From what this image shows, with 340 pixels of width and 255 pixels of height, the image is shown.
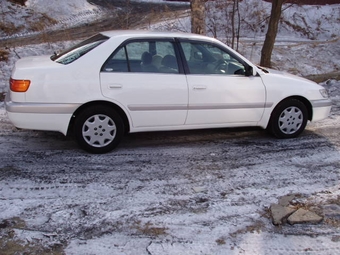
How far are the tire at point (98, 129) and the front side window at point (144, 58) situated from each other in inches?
22.8

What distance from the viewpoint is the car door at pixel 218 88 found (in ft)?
17.2

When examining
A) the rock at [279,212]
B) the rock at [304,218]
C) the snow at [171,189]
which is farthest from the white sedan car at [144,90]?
the rock at [304,218]

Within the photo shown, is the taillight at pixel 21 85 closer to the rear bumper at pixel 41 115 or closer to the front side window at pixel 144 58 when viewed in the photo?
the rear bumper at pixel 41 115

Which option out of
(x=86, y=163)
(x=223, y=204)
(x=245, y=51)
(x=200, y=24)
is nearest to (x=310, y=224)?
(x=223, y=204)

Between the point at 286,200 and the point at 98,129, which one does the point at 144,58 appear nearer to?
the point at 98,129

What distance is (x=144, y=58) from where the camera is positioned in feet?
16.9

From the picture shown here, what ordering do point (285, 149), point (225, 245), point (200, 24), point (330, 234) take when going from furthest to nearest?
point (200, 24), point (285, 149), point (330, 234), point (225, 245)

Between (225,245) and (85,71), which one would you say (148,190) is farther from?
(85,71)

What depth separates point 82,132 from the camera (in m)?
4.96

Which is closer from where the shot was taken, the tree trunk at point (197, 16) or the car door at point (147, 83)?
the car door at point (147, 83)

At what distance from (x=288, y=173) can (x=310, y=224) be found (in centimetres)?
112

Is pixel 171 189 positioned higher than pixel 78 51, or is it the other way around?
pixel 78 51

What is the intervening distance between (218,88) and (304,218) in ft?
7.56

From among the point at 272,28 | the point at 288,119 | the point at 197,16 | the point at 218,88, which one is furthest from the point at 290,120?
the point at 272,28
